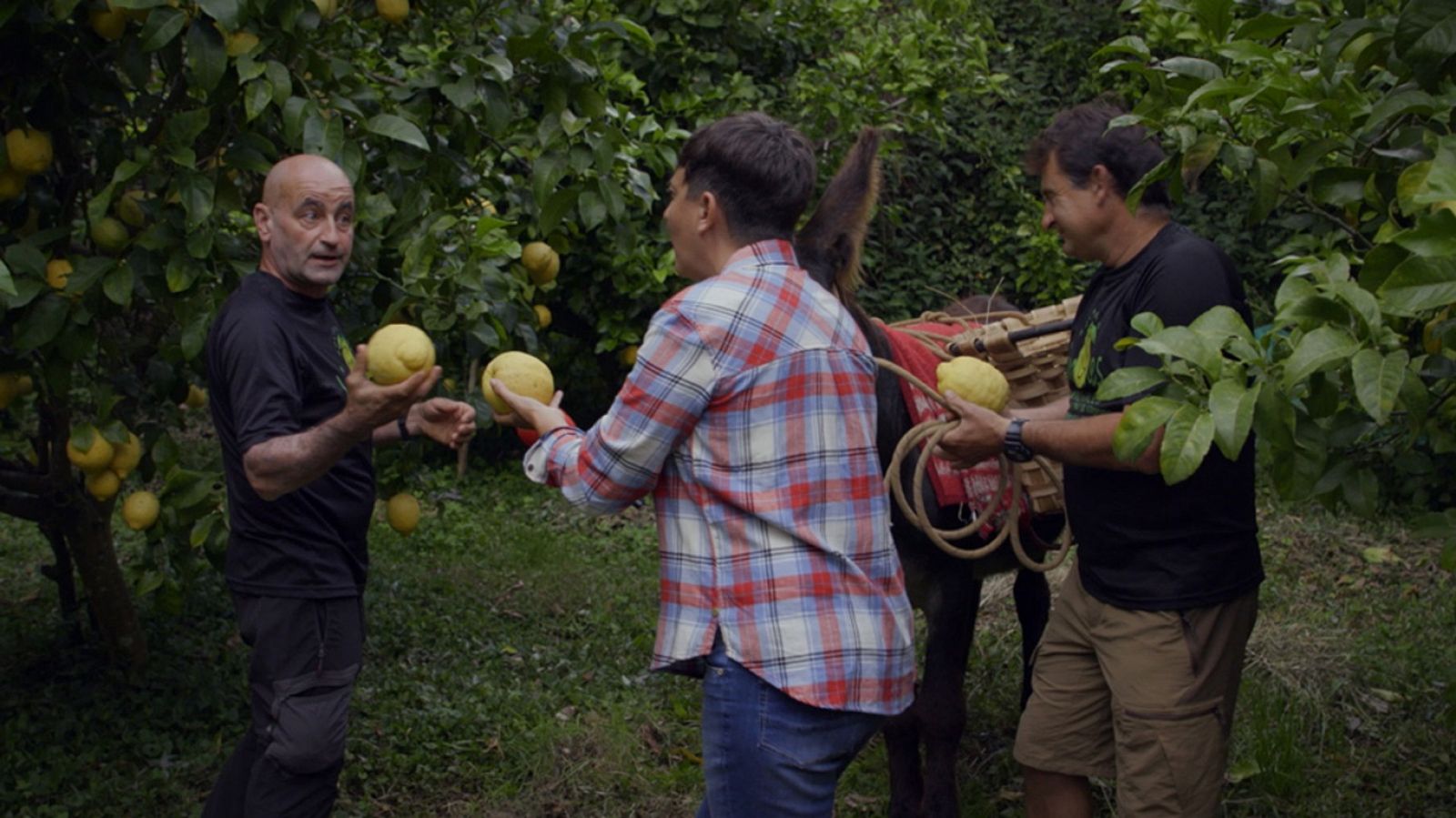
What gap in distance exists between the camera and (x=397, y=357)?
9.73 ft

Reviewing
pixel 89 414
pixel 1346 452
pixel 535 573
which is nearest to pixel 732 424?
pixel 1346 452

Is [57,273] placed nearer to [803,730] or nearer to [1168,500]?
[803,730]

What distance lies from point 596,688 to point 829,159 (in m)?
3.45

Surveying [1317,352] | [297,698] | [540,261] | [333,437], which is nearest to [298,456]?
[333,437]

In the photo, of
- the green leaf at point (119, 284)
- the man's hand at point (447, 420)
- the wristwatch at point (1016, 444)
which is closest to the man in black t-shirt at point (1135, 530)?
the wristwatch at point (1016, 444)

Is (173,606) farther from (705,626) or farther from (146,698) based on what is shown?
(705,626)

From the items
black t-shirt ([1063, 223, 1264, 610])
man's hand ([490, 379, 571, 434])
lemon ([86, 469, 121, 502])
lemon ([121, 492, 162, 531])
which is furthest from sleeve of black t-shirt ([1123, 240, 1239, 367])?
lemon ([86, 469, 121, 502])

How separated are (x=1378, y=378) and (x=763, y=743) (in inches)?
47.9

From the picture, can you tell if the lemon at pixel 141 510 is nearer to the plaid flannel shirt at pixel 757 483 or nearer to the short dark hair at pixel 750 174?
the plaid flannel shirt at pixel 757 483

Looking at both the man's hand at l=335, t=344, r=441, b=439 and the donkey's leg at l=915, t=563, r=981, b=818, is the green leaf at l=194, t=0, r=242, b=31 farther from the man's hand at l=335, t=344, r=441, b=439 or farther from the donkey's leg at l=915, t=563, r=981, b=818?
the donkey's leg at l=915, t=563, r=981, b=818

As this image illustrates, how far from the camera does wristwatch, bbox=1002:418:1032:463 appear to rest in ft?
10.9

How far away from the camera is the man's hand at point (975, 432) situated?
3.38 metres

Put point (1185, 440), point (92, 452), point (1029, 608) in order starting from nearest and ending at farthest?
1. point (1185, 440)
2. point (92, 452)
3. point (1029, 608)

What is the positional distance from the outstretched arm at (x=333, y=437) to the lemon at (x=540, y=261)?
4.15ft
